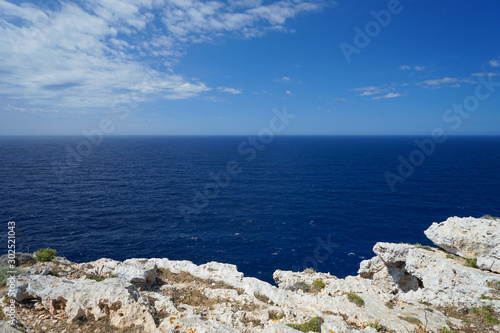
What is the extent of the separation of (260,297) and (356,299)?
7.42 metres

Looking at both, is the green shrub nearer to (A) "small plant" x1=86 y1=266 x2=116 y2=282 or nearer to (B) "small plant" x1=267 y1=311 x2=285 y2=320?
(A) "small plant" x1=86 y1=266 x2=116 y2=282

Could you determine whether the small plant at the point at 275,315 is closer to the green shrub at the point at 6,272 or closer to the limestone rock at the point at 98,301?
the limestone rock at the point at 98,301

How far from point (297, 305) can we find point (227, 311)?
6.06 metres

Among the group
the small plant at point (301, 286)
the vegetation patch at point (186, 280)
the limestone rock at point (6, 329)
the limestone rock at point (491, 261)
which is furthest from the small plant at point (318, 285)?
the limestone rock at point (6, 329)

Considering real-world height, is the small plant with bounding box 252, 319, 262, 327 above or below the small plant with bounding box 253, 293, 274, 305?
above

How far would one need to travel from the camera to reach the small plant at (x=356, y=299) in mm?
19069

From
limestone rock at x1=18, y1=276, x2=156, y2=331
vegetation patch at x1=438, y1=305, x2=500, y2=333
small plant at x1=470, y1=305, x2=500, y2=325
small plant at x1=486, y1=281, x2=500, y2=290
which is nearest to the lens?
limestone rock at x1=18, y1=276, x2=156, y2=331

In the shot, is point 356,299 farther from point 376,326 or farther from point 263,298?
point 263,298

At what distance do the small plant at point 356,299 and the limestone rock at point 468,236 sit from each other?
14.4m

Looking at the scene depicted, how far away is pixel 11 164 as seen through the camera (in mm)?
121062

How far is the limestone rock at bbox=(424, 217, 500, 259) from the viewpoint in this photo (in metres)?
24.6

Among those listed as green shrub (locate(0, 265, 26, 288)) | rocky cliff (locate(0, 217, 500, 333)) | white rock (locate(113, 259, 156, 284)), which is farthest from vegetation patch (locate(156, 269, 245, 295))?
green shrub (locate(0, 265, 26, 288))

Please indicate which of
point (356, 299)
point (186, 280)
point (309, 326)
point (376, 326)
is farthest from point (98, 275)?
point (376, 326)

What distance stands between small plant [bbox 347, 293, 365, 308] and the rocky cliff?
74 millimetres
